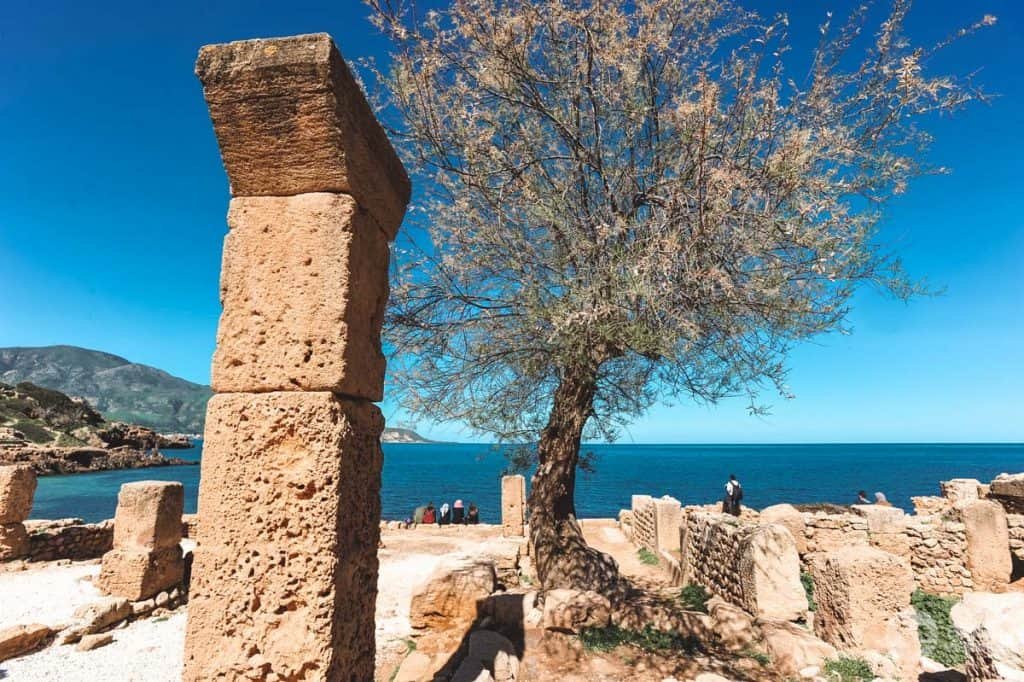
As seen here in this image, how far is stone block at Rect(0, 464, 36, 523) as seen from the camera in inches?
432

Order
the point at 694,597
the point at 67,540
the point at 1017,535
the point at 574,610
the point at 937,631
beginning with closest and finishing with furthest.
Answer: the point at 574,610, the point at 937,631, the point at 694,597, the point at 1017,535, the point at 67,540

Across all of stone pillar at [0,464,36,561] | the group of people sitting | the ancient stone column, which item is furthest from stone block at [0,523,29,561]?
the group of people sitting

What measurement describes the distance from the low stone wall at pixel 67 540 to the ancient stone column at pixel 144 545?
3.48 m

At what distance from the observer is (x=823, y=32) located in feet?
20.3

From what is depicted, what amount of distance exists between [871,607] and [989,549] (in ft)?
18.7

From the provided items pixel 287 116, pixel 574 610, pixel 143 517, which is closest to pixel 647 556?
pixel 574 610

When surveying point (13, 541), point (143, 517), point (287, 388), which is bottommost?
point (13, 541)

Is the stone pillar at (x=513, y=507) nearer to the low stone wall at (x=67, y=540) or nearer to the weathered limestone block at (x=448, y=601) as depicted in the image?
the weathered limestone block at (x=448, y=601)

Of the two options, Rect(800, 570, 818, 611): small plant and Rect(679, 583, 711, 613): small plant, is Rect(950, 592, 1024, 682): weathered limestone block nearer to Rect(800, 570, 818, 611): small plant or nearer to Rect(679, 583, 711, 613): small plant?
Rect(679, 583, 711, 613): small plant

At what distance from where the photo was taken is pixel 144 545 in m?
9.66

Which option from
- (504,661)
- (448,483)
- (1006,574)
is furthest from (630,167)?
(448,483)

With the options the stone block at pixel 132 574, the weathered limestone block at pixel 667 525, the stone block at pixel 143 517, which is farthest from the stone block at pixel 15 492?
the weathered limestone block at pixel 667 525

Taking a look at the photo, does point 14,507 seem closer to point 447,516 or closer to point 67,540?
point 67,540

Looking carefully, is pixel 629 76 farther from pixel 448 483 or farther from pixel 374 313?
pixel 448 483
